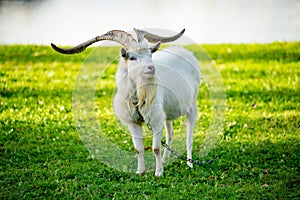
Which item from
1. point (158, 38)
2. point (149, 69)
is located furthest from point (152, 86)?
point (158, 38)

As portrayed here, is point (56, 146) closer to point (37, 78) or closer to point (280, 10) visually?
point (37, 78)

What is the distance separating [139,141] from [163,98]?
28.6 inches

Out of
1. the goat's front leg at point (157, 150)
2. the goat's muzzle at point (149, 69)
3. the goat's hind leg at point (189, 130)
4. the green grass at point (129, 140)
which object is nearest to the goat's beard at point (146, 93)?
the goat's muzzle at point (149, 69)

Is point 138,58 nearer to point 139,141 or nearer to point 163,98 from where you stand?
point 163,98

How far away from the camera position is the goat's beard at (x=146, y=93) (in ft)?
22.0

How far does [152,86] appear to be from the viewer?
6797mm

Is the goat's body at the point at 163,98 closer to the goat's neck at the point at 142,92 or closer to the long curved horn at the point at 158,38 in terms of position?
the goat's neck at the point at 142,92

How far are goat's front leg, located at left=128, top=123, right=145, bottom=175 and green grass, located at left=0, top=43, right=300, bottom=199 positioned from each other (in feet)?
0.54

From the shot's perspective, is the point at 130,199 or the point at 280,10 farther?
the point at 280,10

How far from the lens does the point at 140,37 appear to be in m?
6.85

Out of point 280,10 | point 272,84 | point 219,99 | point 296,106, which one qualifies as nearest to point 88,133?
point 219,99

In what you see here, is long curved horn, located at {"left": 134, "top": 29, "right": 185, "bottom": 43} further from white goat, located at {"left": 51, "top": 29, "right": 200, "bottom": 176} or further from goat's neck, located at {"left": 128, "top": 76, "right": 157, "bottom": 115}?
goat's neck, located at {"left": 128, "top": 76, "right": 157, "bottom": 115}

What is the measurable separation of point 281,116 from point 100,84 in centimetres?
477

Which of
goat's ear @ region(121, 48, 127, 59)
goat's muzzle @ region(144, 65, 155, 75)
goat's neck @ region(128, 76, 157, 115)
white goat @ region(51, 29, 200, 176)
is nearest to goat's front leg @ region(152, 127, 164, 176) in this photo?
white goat @ region(51, 29, 200, 176)
